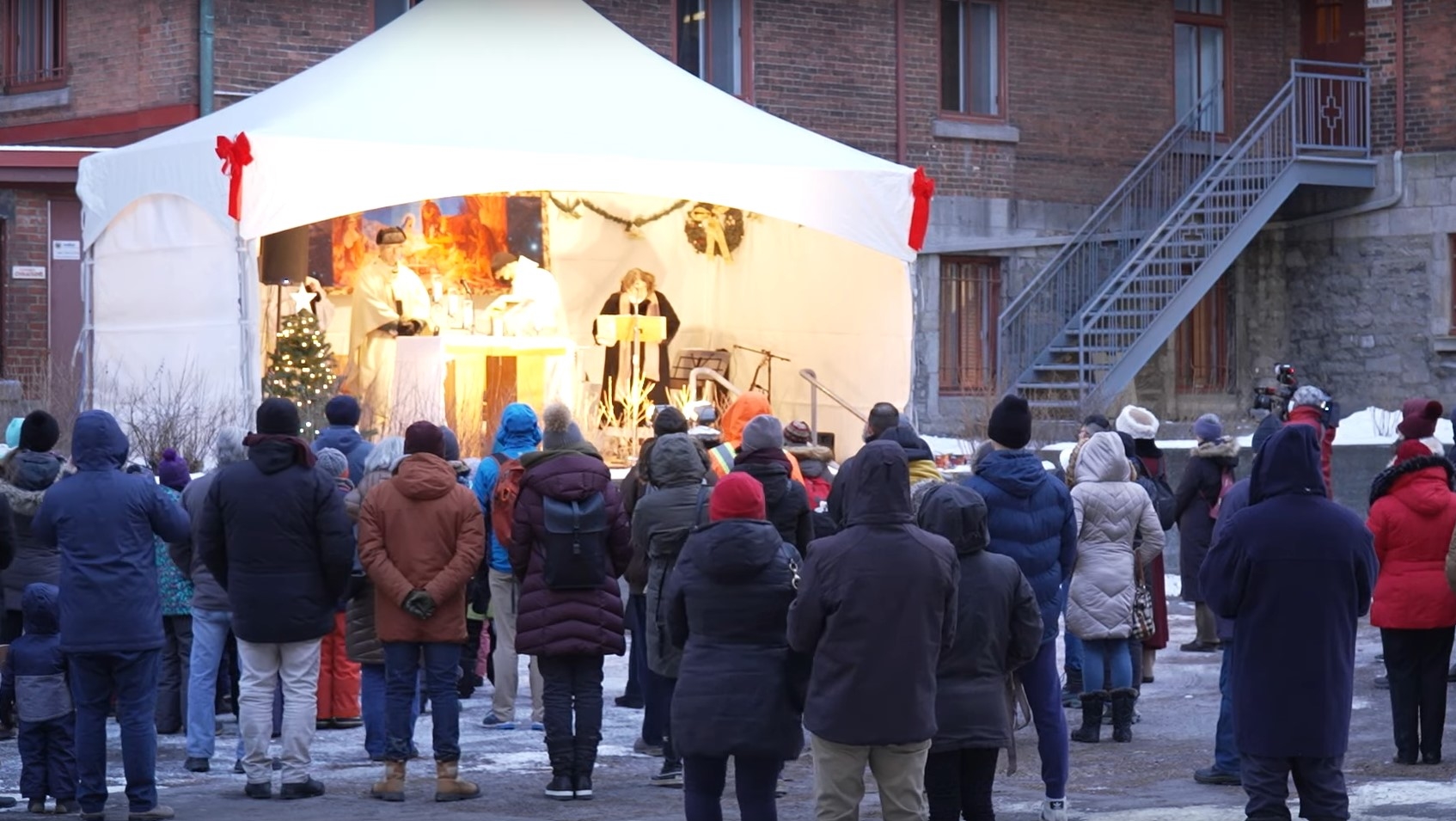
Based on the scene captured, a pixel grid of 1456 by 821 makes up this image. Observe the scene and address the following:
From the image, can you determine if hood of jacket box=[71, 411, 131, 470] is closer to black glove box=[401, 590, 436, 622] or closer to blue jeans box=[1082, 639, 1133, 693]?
black glove box=[401, 590, 436, 622]

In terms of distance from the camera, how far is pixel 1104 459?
11102 mm

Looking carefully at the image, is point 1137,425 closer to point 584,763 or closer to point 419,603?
point 584,763

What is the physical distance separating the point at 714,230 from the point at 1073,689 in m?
11.0

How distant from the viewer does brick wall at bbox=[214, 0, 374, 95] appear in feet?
71.8

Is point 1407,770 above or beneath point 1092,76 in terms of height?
beneath

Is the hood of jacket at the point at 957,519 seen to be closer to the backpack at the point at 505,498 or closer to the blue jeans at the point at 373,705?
the backpack at the point at 505,498

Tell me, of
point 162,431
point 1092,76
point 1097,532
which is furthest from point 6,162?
point 1097,532

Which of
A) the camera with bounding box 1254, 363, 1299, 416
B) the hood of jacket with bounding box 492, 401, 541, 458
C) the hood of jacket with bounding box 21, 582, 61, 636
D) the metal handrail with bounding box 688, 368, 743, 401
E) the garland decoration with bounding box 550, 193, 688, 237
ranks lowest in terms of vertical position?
the hood of jacket with bounding box 21, 582, 61, 636

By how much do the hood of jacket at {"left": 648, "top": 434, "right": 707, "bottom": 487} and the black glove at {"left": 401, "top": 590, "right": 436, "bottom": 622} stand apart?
3.61 feet

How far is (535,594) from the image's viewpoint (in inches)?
378

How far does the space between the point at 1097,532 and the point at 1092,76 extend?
1583 centimetres

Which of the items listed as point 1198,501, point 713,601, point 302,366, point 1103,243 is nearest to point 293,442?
point 713,601

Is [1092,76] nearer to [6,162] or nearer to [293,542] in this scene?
[6,162]

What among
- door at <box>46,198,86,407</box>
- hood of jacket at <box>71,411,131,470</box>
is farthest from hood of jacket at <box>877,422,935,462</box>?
door at <box>46,198,86,407</box>
